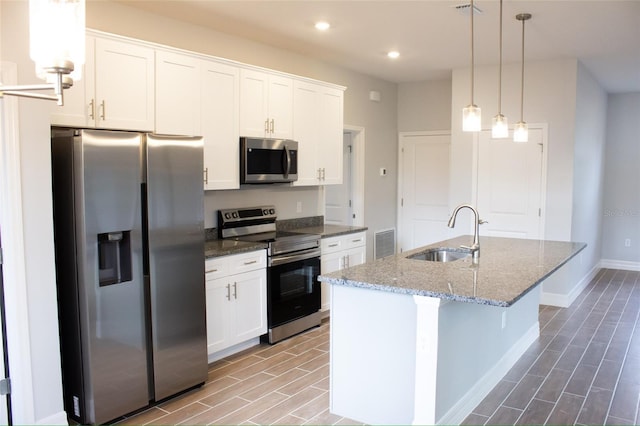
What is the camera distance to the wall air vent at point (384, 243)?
693 cm

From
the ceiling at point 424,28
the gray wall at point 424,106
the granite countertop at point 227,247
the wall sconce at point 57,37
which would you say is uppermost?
the ceiling at point 424,28

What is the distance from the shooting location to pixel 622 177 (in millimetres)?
7934

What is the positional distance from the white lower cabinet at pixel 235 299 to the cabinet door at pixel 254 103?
1.09m

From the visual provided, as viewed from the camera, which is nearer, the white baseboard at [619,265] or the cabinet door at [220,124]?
the cabinet door at [220,124]

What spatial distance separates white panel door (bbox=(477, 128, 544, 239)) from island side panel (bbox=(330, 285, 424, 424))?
367 cm

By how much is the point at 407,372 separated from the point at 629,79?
5.97 meters

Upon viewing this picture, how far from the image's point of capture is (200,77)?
393 cm

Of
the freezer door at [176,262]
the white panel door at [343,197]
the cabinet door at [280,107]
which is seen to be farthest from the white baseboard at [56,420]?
the white panel door at [343,197]

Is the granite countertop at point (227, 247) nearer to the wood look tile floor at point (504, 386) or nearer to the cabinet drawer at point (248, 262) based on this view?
the cabinet drawer at point (248, 262)

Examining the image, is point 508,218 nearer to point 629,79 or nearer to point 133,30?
point 629,79

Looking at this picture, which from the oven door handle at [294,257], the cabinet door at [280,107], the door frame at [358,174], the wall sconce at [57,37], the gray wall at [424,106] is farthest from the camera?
the gray wall at [424,106]

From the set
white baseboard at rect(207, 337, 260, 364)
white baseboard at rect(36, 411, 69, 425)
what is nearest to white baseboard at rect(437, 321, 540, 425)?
white baseboard at rect(207, 337, 260, 364)

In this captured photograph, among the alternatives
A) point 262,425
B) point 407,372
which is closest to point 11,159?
point 262,425

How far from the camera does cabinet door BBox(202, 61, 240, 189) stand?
4.01 m
